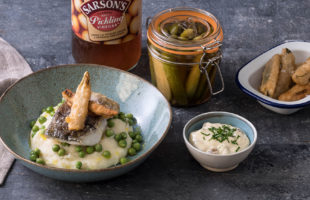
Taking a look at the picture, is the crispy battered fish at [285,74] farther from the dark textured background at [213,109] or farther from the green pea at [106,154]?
the green pea at [106,154]

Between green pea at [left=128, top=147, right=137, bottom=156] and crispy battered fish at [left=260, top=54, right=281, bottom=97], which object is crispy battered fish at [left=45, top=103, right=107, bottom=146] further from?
crispy battered fish at [left=260, top=54, right=281, bottom=97]

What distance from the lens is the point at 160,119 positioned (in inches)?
93.0

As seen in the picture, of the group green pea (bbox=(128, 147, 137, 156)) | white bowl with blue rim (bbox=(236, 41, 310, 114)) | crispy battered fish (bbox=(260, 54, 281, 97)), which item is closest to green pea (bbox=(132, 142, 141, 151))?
green pea (bbox=(128, 147, 137, 156))

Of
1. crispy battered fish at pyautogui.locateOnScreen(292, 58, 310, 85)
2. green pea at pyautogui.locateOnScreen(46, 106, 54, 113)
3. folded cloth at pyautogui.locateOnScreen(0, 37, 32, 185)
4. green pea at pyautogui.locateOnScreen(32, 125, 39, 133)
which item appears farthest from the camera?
folded cloth at pyautogui.locateOnScreen(0, 37, 32, 185)

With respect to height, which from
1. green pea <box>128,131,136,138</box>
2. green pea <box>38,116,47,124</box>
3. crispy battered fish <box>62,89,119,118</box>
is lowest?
green pea <box>128,131,136,138</box>

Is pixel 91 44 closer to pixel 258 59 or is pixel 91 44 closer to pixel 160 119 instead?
pixel 160 119

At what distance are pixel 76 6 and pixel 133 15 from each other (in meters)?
0.31

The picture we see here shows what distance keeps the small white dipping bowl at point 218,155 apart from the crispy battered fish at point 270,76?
1.05 ft

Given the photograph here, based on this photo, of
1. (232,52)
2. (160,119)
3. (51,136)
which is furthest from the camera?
(232,52)

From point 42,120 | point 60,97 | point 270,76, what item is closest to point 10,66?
point 60,97

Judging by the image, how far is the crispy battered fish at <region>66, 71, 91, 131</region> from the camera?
210 cm

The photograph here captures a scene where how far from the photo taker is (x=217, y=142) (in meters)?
2.18

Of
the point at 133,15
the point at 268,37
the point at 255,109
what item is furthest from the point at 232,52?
the point at 133,15

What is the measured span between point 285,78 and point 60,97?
1.19 m
